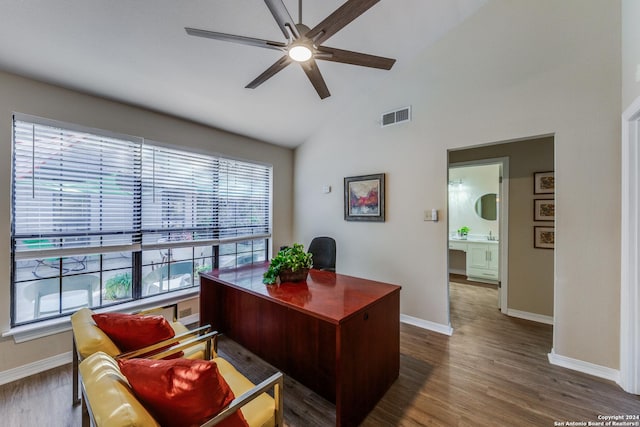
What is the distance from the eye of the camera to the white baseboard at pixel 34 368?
83.6 inches

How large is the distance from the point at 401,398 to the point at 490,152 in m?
3.38

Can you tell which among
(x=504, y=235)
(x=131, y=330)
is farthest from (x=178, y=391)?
(x=504, y=235)

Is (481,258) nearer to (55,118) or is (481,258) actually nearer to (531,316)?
(531,316)

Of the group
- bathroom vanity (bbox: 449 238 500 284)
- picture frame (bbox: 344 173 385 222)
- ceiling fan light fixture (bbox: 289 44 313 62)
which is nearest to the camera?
ceiling fan light fixture (bbox: 289 44 313 62)

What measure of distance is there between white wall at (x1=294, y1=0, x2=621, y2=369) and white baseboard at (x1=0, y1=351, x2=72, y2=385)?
327 cm

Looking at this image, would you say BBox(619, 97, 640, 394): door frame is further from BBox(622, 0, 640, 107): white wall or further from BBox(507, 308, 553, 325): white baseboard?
BBox(507, 308, 553, 325): white baseboard

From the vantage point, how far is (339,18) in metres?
1.55

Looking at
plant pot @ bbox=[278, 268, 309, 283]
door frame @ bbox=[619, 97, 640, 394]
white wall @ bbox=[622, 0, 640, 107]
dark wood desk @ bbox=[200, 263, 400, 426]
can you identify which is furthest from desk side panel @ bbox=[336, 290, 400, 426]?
white wall @ bbox=[622, 0, 640, 107]

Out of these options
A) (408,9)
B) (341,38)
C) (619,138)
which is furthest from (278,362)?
(408,9)

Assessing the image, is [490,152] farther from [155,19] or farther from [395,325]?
[155,19]

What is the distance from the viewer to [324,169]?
4.18 metres

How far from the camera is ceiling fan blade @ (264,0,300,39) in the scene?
1456mm

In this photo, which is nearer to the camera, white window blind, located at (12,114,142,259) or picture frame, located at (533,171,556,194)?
white window blind, located at (12,114,142,259)

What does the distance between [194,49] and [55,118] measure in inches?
56.8
